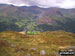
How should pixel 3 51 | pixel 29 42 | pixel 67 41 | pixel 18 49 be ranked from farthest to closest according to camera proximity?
pixel 67 41
pixel 29 42
pixel 18 49
pixel 3 51

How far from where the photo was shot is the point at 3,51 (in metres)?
84.9

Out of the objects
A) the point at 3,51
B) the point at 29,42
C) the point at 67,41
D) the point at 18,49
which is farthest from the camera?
the point at 67,41

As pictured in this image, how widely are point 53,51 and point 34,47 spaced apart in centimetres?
1397

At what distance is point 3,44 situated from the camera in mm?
92375

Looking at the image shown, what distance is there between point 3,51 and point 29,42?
26.7 m

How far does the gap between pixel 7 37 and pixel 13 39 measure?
5740 mm

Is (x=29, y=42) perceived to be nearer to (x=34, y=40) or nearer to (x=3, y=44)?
(x=34, y=40)

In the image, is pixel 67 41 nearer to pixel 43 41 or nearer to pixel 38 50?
pixel 43 41

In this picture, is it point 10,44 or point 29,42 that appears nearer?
point 10,44

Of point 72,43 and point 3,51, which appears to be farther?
point 72,43

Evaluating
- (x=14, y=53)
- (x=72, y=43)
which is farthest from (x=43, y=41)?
(x=14, y=53)

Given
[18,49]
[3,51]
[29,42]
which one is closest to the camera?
[3,51]

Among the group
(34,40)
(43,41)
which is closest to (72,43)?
(43,41)

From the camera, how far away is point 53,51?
→ 300ft
